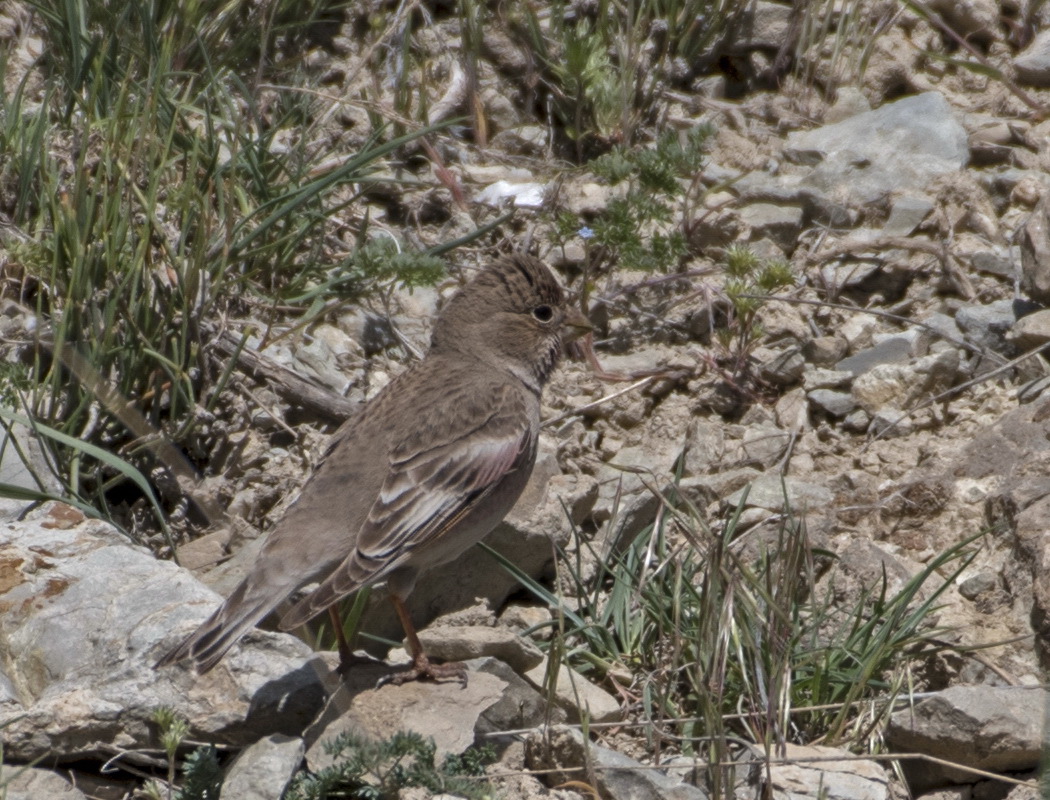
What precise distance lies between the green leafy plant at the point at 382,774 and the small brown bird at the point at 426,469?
1.60 ft

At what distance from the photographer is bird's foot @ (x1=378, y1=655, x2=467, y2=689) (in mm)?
4766

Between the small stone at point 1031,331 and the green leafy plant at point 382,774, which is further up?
the small stone at point 1031,331

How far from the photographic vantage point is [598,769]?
4.25 meters

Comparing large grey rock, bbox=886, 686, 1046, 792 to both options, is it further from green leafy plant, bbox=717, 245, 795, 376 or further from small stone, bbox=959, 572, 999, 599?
green leafy plant, bbox=717, 245, 795, 376

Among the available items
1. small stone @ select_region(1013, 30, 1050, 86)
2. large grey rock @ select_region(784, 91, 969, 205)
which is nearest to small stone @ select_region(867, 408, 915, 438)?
large grey rock @ select_region(784, 91, 969, 205)

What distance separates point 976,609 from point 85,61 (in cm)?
454

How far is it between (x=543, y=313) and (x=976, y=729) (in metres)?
2.55

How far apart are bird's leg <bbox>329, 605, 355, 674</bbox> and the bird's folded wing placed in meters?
0.37

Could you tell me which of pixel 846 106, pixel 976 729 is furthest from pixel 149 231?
pixel 846 106

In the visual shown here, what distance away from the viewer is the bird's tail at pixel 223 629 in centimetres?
428

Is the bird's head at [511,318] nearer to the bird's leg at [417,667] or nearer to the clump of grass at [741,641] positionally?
the clump of grass at [741,641]

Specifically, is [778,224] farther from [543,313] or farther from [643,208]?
[543,313]

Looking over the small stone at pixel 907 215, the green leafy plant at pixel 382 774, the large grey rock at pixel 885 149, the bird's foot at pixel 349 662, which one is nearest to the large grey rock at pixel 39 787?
the green leafy plant at pixel 382 774

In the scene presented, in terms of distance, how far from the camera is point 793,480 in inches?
240
